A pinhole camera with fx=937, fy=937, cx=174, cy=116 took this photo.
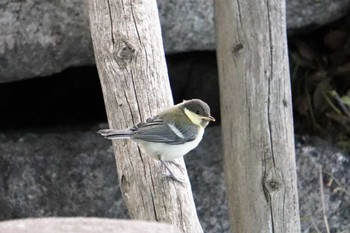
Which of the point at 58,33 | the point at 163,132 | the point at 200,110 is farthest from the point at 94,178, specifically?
the point at 163,132

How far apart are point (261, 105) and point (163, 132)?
1.90 ft

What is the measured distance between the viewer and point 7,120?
20.6 ft

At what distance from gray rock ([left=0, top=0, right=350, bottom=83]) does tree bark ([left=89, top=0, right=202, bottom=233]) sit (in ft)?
4.19

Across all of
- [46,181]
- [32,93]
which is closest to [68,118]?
[32,93]

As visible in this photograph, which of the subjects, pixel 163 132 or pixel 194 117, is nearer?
pixel 163 132

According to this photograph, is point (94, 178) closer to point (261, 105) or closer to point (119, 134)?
point (261, 105)

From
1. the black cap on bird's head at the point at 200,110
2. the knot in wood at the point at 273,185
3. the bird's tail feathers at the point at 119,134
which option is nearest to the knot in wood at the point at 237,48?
the black cap on bird's head at the point at 200,110

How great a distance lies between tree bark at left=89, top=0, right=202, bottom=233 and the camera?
379 centimetres

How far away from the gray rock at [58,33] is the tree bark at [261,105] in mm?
1161

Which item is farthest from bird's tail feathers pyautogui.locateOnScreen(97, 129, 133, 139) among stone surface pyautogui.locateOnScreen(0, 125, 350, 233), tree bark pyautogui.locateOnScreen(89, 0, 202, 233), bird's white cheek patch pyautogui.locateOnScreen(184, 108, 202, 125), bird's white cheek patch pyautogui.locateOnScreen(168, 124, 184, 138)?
stone surface pyautogui.locateOnScreen(0, 125, 350, 233)

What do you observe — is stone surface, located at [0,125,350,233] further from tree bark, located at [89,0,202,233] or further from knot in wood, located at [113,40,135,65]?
knot in wood, located at [113,40,135,65]

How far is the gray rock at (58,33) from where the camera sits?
5.51m

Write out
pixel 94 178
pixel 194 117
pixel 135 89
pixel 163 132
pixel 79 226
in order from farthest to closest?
pixel 94 178
pixel 194 117
pixel 163 132
pixel 135 89
pixel 79 226

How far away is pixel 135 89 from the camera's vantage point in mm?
4023
